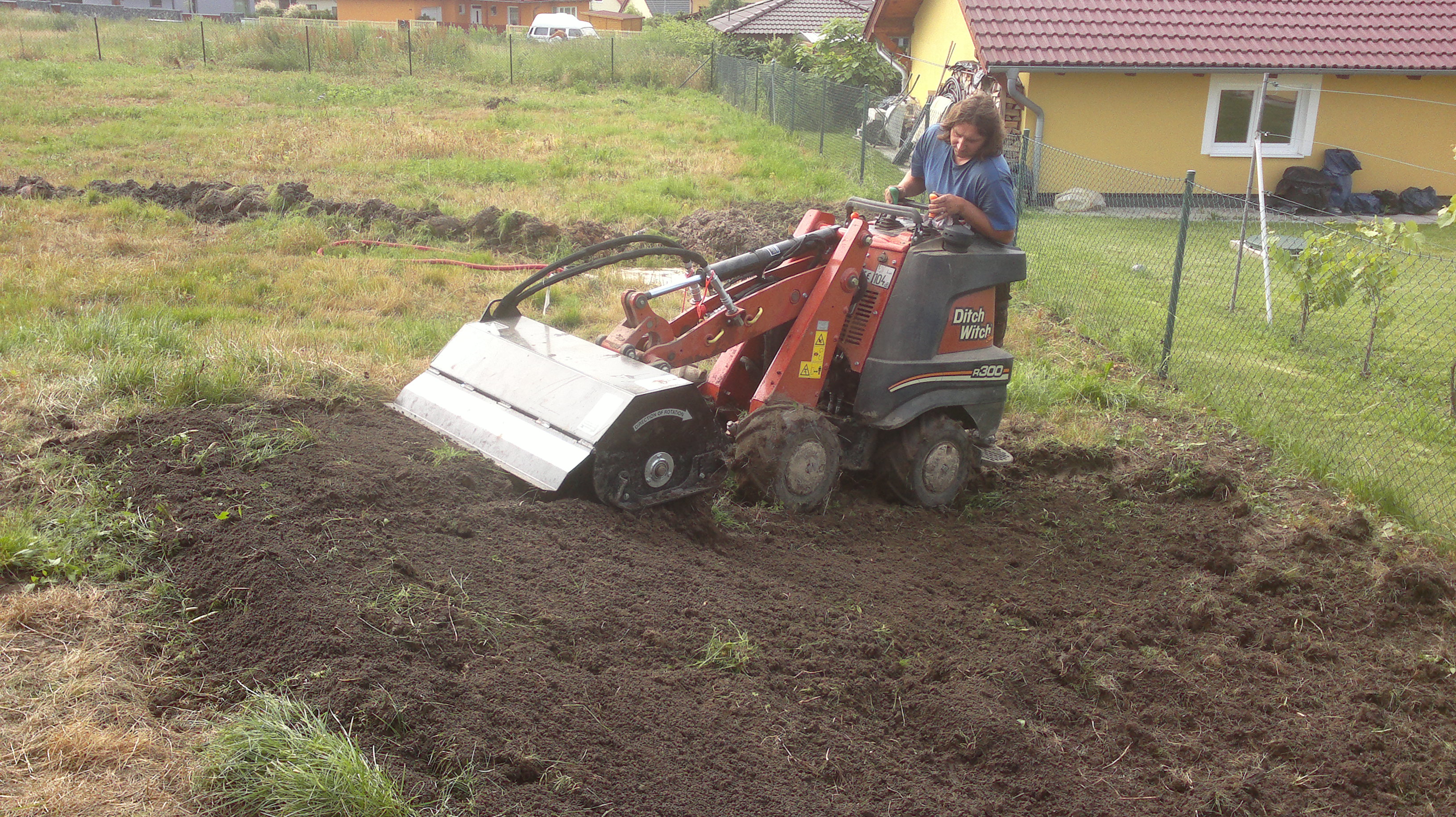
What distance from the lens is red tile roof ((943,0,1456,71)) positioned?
1504 centimetres

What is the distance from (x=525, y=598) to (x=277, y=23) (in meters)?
33.2

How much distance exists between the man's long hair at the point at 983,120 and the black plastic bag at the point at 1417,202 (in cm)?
1362

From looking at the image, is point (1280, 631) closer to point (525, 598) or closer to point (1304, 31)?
point (525, 598)

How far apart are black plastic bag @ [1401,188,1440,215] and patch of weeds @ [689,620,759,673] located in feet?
52.5

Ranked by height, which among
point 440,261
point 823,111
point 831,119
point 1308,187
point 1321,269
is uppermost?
point 823,111

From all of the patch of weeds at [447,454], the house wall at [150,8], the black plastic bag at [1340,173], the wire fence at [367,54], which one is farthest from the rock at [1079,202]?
the house wall at [150,8]

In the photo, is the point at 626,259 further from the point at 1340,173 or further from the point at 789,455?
the point at 1340,173

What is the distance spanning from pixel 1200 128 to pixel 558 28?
31019 millimetres

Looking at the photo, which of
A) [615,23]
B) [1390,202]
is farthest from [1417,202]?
Answer: [615,23]

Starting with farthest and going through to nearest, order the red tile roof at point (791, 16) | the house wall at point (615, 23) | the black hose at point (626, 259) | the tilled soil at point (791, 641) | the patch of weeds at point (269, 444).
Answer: the house wall at point (615, 23) < the red tile roof at point (791, 16) < the patch of weeds at point (269, 444) < the black hose at point (626, 259) < the tilled soil at point (791, 641)

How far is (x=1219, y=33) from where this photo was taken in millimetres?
15641

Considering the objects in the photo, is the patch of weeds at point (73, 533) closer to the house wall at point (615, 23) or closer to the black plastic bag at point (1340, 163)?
the black plastic bag at point (1340, 163)

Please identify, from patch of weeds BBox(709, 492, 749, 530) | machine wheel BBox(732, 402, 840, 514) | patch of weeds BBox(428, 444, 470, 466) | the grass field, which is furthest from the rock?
patch of weeds BBox(428, 444, 470, 466)

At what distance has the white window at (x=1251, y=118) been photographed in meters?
15.8
